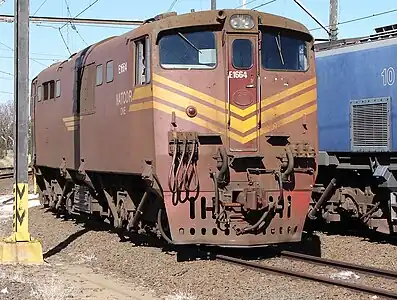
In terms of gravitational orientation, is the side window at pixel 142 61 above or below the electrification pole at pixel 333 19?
below

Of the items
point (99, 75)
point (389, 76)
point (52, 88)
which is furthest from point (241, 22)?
point (52, 88)

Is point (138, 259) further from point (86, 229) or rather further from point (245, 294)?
point (86, 229)

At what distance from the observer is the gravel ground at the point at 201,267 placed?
935 cm

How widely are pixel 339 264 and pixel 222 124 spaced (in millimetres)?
2756

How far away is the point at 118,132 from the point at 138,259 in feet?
7.15

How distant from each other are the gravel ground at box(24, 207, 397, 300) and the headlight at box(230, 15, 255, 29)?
3.63 m

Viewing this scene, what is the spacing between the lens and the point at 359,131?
1376 centimetres

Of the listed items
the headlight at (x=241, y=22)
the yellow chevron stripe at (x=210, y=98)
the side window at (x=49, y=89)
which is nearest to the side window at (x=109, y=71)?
the yellow chevron stripe at (x=210, y=98)

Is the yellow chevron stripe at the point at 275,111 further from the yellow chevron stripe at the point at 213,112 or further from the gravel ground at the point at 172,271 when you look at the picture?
the gravel ground at the point at 172,271

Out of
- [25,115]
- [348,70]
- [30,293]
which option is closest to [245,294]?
[30,293]

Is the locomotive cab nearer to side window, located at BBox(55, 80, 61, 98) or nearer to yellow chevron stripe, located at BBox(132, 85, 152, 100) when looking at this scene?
yellow chevron stripe, located at BBox(132, 85, 152, 100)

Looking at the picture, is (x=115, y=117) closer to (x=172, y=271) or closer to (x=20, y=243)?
(x=20, y=243)

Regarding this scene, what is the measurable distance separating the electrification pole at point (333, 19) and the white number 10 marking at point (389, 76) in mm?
7699

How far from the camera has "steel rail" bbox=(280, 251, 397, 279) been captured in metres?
10.3
